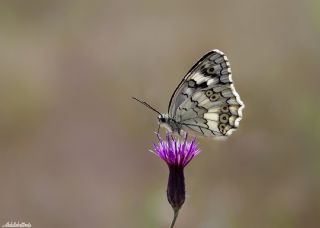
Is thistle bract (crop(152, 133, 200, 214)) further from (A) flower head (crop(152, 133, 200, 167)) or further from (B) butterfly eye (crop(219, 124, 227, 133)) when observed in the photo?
(B) butterfly eye (crop(219, 124, 227, 133))

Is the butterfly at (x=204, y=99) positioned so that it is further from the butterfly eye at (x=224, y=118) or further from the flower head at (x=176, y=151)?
the flower head at (x=176, y=151)

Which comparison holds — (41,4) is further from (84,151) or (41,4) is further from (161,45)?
(84,151)

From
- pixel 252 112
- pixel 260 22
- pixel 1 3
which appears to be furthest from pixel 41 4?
pixel 252 112

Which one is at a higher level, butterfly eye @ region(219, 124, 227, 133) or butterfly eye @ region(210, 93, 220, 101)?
butterfly eye @ region(210, 93, 220, 101)

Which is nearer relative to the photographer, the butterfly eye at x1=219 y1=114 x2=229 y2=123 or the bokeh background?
the butterfly eye at x1=219 y1=114 x2=229 y2=123

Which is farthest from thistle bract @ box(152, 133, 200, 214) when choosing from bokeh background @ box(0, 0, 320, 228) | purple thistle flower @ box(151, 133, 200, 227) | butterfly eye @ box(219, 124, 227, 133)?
Answer: bokeh background @ box(0, 0, 320, 228)

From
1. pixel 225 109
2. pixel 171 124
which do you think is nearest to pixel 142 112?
pixel 171 124

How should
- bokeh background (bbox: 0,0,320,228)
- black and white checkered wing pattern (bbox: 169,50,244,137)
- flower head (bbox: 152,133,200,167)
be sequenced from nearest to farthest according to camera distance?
flower head (bbox: 152,133,200,167), black and white checkered wing pattern (bbox: 169,50,244,137), bokeh background (bbox: 0,0,320,228)

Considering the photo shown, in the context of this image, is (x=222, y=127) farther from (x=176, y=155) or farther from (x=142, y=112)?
(x=142, y=112)

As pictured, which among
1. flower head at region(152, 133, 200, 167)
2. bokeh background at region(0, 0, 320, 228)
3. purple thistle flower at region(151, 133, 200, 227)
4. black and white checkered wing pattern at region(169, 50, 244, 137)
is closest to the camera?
purple thistle flower at region(151, 133, 200, 227)
